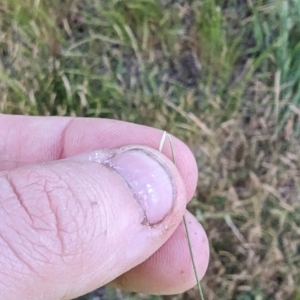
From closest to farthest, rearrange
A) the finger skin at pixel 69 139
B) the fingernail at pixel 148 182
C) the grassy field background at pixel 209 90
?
1. the fingernail at pixel 148 182
2. the finger skin at pixel 69 139
3. the grassy field background at pixel 209 90

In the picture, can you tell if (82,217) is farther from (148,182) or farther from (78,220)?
(148,182)

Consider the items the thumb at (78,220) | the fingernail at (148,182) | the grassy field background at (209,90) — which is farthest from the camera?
the grassy field background at (209,90)

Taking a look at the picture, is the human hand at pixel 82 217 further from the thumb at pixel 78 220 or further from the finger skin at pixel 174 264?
the finger skin at pixel 174 264

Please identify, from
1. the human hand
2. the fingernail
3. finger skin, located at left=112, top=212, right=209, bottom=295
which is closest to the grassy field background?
finger skin, located at left=112, top=212, right=209, bottom=295

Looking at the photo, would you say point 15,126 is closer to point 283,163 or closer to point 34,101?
point 34,101

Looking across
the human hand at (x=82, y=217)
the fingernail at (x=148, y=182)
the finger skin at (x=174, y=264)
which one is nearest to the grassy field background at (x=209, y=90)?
the finger skin at (x=174, y=264)

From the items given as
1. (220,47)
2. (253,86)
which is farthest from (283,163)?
(220,47)

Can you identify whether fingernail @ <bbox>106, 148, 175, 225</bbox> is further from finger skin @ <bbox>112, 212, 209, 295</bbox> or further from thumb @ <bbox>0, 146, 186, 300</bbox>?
finger skin @ <bbox>112, 212, 209, 295</bbox>
